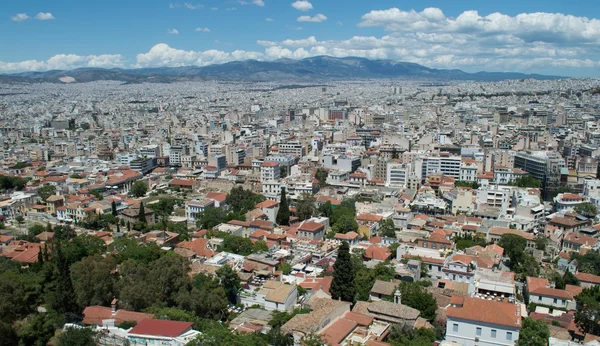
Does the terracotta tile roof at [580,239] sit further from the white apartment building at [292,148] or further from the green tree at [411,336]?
the white apartment building at [292,148]

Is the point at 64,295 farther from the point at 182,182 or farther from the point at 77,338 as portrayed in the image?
the point at 182,182

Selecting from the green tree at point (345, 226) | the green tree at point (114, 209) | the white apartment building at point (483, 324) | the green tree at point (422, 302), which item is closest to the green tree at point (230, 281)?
the green tree at point (422, 302)

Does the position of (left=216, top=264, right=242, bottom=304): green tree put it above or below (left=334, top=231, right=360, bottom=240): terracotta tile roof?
above

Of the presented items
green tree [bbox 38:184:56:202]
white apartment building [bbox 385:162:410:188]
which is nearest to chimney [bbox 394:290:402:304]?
white apartment building [bbox 385:162:410:188]

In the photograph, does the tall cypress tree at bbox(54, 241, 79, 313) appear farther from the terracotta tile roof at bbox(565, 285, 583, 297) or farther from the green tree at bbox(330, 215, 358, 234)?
the terracotta tile roof at bbox(565, 285, 583, 297)

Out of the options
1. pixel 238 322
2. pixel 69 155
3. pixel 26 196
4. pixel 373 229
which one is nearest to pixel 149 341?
pixel 238 322

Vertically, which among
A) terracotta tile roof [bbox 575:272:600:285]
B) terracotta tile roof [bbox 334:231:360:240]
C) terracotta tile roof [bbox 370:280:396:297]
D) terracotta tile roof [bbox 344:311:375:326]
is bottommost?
terracotta tile roof [bbox 575:272:600:285]

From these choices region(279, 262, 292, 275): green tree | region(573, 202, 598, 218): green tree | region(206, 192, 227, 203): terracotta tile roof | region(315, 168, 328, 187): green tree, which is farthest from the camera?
region(315, 168, 328, 187): green tree
